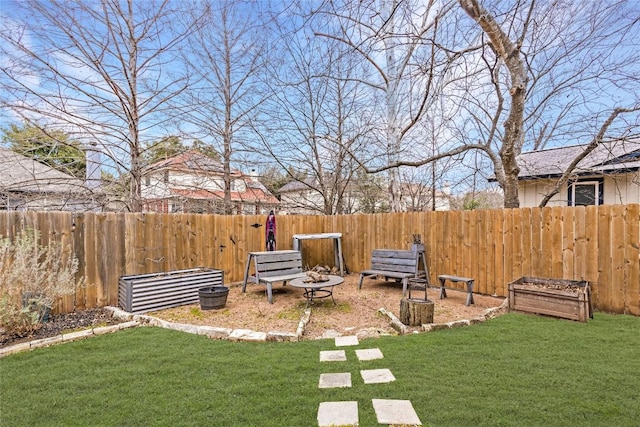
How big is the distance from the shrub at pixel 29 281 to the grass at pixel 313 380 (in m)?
0.71

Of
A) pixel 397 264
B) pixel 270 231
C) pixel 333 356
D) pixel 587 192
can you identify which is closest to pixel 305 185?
pixel 270 231

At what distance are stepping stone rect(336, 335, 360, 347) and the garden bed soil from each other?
22 centimetres

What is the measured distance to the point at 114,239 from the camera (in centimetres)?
538

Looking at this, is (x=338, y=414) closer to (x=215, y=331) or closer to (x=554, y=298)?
(x=215, y=331)

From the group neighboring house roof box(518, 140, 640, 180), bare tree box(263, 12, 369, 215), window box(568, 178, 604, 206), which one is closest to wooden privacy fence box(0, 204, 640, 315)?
bare tree box(263, 12, 369, 215)

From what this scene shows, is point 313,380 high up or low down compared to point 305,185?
down

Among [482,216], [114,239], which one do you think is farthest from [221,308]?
[482,216]

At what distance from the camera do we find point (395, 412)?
2197 mm

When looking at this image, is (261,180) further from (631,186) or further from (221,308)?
(631,186)

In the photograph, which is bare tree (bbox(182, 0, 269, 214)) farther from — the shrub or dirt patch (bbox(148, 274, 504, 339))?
the shrub

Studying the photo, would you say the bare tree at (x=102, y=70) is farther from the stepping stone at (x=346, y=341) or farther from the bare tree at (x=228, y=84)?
the stepping stone at (x=346, y=341)

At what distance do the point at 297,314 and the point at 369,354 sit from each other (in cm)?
181

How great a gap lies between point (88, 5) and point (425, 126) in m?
8.22

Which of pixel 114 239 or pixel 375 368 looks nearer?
pixel 375 368
